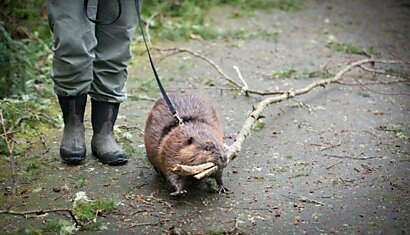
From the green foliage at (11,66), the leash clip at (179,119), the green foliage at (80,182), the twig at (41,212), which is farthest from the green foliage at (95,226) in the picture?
the green foliage at (11,66)

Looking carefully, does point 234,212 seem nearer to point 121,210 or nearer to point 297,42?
point 121,210

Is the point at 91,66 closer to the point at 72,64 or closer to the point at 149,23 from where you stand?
the point at 72,64

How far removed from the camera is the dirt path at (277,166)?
3.48m

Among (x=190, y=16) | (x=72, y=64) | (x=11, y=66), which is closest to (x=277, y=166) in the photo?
(x=72, y=64)

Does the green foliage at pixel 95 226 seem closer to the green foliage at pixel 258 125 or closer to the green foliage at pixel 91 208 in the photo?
the green foliage at pixel 91 208

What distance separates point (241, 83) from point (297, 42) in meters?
1.63

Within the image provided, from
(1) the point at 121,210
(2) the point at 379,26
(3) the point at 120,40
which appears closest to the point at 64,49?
(3) the point at 120,40

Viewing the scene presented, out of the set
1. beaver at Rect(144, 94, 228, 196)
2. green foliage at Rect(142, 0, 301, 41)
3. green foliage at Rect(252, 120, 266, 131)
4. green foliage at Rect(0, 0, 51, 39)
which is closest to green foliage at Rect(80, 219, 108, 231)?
beaver at Rect(144, 94, 228, 196)

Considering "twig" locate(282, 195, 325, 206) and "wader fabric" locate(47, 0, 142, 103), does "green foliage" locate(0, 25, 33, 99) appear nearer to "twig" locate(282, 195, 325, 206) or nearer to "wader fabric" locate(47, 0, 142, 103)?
"wader fabric" locate(47, 0, 142, 103)

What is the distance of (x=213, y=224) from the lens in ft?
11.2

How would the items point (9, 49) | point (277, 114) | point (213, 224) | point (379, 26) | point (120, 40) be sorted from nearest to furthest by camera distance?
point (213, 224)
point (120, 40)
point (9, 49)
point (277, 114)
point (379, 26)

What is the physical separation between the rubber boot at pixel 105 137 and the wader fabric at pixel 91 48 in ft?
0.20

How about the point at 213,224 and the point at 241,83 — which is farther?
the point at 241,83

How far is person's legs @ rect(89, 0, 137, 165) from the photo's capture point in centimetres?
409
